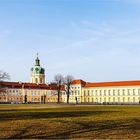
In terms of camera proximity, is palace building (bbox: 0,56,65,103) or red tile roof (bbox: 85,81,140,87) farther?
palace building (bbox: 0,56,65,103)

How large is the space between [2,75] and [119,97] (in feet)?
303

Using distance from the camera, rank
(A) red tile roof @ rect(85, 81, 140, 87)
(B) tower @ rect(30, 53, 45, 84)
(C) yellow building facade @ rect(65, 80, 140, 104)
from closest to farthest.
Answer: (C) yellow building facade @ rect(65, 80, 140, 104), (A) red tile roof @ rect(85, 81, 140, 87), (B) tower @ rect(30, 53, 45, 84)

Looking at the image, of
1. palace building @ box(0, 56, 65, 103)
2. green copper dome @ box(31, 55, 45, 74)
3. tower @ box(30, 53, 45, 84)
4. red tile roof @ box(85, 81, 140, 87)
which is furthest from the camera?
tower @ box(30, 53, 45, 84)

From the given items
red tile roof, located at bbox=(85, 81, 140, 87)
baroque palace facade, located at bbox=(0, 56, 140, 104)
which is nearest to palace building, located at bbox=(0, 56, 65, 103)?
baroque palace facade, located at bbox=(0, 56, 140, 104)

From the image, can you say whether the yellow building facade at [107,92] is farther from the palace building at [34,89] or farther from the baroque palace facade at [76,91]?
the palace building at [34,89]

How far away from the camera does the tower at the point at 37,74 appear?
18262 cm

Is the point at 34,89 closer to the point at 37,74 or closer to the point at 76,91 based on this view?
the point at 37,74

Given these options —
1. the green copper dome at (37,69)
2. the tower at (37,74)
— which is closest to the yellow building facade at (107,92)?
the green copper dome at (37,69)

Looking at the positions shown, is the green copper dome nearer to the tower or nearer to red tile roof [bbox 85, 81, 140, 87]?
the tower

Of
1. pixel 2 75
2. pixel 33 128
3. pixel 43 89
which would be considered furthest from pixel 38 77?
pixel 33 128

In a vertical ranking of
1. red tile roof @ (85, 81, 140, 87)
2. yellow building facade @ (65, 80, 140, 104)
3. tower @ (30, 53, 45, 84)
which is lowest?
yellow building facade @ (65, 80, 140, 104)

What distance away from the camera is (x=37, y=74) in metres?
185

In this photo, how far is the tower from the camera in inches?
7190

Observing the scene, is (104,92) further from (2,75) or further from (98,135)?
(98,135)
